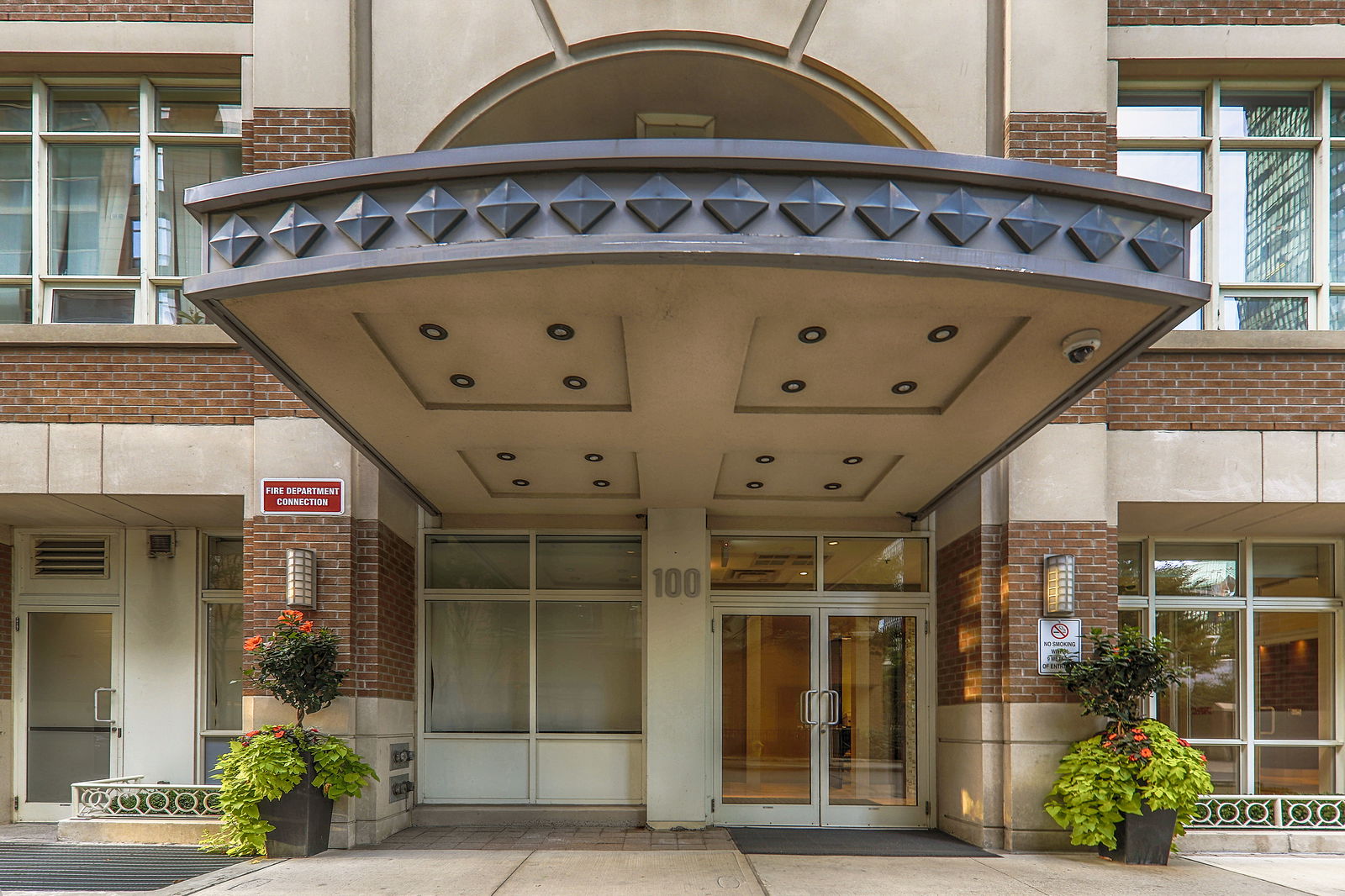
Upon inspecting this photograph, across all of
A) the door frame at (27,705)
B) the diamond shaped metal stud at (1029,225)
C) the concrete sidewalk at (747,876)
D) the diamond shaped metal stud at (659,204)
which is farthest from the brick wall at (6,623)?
the diamond shaped metal stud at (1029,225)

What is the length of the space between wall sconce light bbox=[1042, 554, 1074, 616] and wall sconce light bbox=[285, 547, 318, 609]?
6.59 meters

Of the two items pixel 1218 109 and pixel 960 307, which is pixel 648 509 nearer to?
pixel 960 307

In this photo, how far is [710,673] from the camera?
11258 millimetres

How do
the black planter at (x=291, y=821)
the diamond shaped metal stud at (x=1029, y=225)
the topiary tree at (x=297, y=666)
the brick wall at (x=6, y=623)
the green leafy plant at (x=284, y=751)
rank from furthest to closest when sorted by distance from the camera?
the brick wall at (x=6, y=623) < the topiary tree at (x=297, y=666) < the black planter at (x=291, y=821) < the green leafy plant at (x=284, y=751) < the diamond shaped metal stud at (x=1029, y=225)

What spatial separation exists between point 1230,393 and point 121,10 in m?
11.3

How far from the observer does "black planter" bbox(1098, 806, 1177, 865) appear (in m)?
8.83

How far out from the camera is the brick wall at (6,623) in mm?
11281

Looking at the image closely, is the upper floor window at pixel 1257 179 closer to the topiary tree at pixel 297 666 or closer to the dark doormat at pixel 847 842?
the dark doormat at pixel 847 842

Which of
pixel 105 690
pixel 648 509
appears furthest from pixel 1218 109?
pixel 105 690

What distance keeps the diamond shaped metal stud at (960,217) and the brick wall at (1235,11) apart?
19.3 ft

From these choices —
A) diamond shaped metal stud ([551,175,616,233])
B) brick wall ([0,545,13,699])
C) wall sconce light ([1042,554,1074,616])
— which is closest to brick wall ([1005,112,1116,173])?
wall sconce light ([1042,554,1074,616])

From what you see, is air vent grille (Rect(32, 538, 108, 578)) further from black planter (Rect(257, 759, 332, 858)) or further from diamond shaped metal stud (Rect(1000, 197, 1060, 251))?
diamond shaped metal stud (Rect(1000, 197, 1060, 251))

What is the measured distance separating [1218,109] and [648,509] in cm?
696

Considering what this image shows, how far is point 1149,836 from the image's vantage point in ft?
29.0
